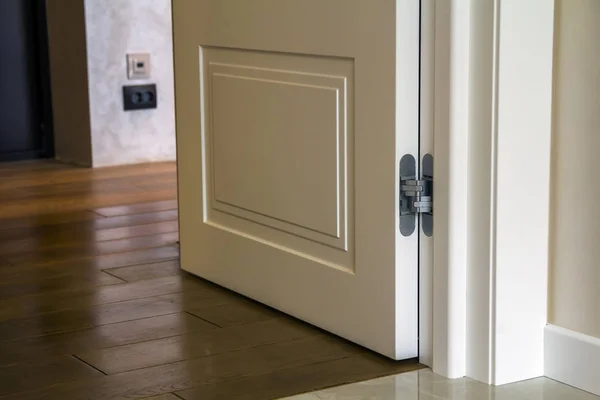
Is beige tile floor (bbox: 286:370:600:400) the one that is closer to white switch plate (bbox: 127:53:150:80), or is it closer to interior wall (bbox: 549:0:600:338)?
interior wall (bbox: 549:0:600:338)

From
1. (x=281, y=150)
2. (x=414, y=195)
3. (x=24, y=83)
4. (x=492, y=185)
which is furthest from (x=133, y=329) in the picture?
(x=24, y=83)

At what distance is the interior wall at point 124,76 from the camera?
3582mm

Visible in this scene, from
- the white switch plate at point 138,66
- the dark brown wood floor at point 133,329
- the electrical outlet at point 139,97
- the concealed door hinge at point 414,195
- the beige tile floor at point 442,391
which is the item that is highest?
the white switch plate at point 138,66

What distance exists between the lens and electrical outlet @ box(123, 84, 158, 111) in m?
3.66

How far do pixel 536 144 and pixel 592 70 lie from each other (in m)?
0.14

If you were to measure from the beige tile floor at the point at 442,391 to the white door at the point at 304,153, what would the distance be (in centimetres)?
9

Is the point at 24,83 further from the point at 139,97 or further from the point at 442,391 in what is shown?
the point at 442,391

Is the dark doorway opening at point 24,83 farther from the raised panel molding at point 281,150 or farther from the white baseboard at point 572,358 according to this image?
the white baseboard at point 572,358

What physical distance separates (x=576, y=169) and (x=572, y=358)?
29 centimetres

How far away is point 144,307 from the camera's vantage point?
2008 mm

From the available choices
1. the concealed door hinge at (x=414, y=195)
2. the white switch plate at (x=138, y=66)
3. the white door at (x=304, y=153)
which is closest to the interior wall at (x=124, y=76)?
the white switch plate at (x=138, y=66)

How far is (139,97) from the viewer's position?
145 inches

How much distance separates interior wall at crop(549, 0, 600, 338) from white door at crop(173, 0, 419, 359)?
218 millimetres

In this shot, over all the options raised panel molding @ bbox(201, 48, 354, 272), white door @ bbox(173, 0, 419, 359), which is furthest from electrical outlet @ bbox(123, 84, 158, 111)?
raised panel molding @ bbox(201, 48, 354, 272)
